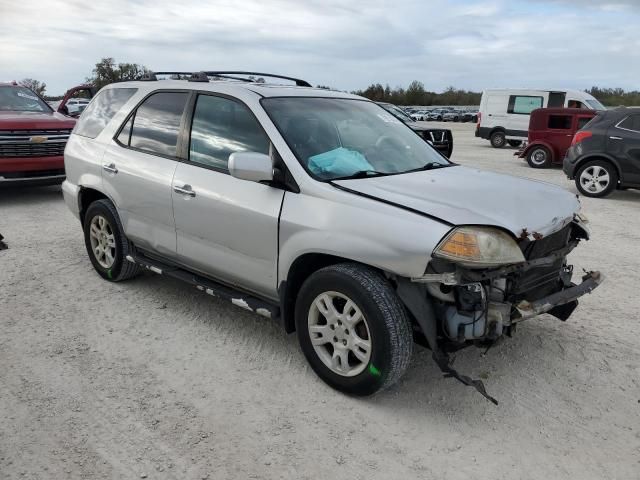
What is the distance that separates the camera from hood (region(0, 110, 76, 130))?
A: 8359 mm

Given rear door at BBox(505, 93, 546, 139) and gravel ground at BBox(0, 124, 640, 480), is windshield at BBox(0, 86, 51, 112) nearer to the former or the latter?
gravel ground at BBox(0, 124, 640, 480)

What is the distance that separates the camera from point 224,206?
3.66 meters

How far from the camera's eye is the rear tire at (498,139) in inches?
819

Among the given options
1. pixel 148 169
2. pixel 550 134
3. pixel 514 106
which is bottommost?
pixel 148 169

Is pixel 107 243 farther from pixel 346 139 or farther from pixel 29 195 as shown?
pixel 29 195

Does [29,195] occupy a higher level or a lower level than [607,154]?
lower

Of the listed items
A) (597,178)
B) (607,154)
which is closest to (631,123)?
(607,154)

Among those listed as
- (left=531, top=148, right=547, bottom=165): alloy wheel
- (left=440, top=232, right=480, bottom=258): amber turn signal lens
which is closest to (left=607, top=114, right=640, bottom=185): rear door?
(left=531, top=148, right=547, bottom=165): alloy wheel

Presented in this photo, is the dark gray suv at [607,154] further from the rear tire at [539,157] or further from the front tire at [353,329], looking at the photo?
the front tire at [353,329]

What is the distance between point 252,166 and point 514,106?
19.0m

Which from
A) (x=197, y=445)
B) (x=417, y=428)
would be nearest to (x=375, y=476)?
(x=417, y=428)

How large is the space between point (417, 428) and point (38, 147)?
777 cm

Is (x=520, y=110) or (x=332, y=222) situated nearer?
(x=332, y=222)

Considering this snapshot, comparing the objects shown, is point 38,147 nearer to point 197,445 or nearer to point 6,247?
point 6,247
